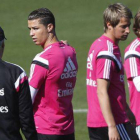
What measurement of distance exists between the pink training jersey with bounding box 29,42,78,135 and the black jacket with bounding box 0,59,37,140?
2.74 ft

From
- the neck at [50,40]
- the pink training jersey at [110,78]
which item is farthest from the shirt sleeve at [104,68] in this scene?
the neck at [50,40]

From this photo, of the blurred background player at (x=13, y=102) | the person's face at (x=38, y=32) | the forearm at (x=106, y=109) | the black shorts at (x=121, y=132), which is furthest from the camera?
the person's face at (x=38, y=32)

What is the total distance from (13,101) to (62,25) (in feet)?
39.5

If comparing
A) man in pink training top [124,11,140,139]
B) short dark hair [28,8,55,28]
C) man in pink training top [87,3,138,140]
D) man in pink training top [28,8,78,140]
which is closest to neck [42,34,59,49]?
man in pink training top [28,8,78,140]

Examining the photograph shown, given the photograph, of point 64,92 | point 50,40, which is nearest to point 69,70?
point 64,92

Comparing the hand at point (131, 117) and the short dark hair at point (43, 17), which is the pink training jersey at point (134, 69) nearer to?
the hand at point (131, 117)

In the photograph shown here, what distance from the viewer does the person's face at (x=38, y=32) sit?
21.6 ft

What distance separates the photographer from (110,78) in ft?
20.5

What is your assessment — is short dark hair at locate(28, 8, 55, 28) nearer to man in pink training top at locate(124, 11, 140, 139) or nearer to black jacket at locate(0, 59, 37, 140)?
man in pink training top at locate(124, 11, 140, 139)

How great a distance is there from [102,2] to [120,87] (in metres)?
12.4

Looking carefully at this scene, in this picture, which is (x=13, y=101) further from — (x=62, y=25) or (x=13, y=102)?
(x=62, y=25)

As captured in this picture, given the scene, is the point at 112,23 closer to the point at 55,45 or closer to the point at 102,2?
the point at 55,45

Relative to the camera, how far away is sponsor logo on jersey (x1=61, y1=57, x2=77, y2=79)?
650 centimetres

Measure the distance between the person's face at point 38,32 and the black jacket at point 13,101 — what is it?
1.15 metres
